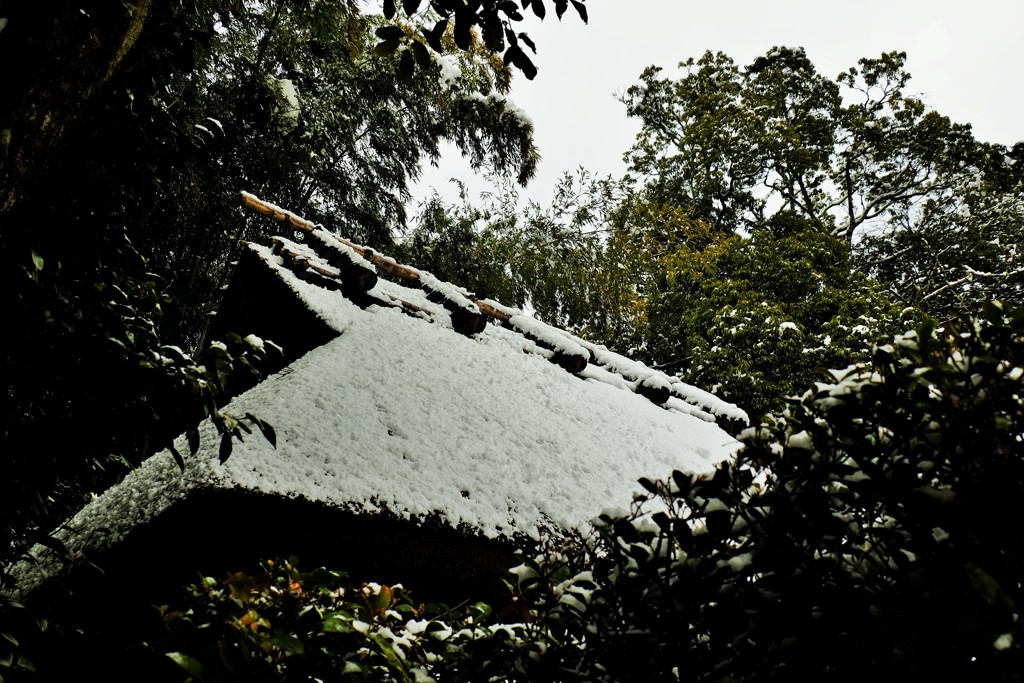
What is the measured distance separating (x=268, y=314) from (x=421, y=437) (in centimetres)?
233

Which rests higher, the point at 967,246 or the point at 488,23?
the point at 967,246

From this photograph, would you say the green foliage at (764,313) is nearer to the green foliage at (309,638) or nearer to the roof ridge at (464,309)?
the roof ridge at (464,309)

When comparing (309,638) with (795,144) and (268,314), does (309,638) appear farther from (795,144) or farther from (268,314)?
(795,144)

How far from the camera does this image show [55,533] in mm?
1978

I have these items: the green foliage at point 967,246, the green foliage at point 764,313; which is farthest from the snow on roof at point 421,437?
the green foliage at point 967,246

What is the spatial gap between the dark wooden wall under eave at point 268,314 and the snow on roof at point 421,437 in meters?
0.09

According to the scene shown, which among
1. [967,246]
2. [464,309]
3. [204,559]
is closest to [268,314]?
[464,309]

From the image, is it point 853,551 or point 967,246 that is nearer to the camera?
point 853,551

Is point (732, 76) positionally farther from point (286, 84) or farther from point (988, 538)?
point (988, 538)

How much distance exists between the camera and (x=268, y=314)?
4246 millimetres

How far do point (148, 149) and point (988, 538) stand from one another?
89.3 inches

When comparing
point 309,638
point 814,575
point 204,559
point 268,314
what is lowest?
point 204,559

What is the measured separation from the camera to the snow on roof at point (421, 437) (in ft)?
6.46

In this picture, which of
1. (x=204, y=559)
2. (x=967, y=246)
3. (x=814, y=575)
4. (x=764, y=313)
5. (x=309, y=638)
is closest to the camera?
(x=814, y=575)
